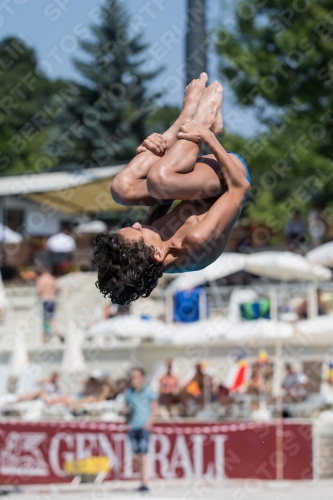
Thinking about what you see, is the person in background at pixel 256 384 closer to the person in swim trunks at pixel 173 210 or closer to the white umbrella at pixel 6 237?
the person in swim trunks at pixel 173 210

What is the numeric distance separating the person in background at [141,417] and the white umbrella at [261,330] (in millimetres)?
2482

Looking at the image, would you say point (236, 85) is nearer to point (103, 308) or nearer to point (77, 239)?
point (103, 308)

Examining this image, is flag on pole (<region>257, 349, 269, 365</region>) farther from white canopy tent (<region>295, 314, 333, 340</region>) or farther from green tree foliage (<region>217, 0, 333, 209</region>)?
green tree foliage (<region>217, 0, 333, 209</region>)

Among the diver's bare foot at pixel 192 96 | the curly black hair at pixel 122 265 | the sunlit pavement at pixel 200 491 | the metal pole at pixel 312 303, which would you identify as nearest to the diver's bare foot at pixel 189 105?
the diver's bare foot at pixel 192 96

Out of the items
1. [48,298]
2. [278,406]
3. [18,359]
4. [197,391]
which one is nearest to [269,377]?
[278,406]

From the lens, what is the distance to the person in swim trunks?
19.0ft

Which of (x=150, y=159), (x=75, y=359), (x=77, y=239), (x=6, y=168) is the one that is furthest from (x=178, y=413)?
(x=6, y=168)

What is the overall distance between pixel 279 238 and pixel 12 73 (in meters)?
33.0

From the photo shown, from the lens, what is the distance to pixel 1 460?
15094 mm

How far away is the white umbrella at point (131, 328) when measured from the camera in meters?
16.5

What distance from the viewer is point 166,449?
46.8ft

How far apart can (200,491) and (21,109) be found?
40.5 meters

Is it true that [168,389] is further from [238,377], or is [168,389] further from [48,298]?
[48,298]

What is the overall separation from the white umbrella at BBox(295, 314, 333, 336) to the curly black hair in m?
9.51
